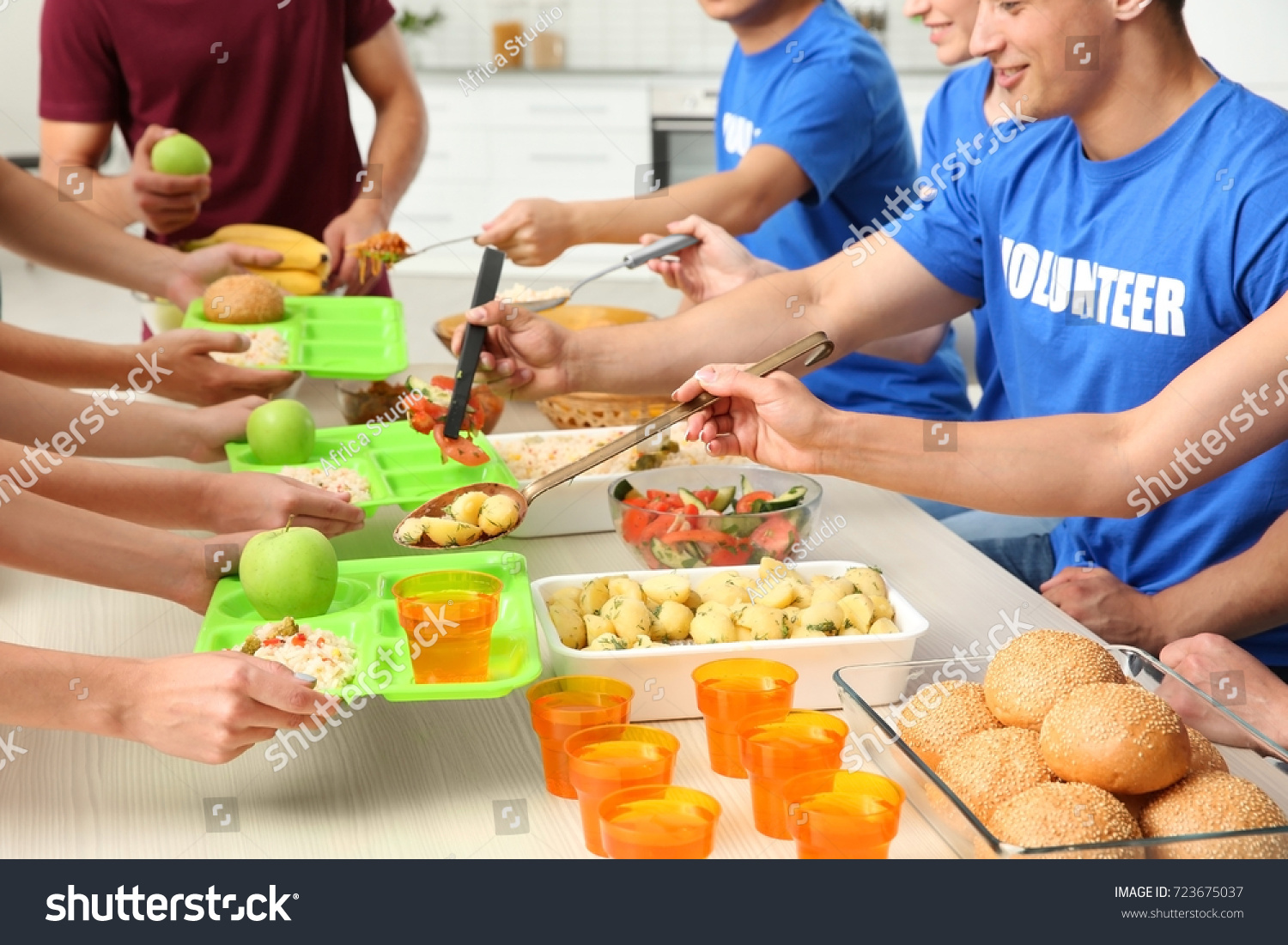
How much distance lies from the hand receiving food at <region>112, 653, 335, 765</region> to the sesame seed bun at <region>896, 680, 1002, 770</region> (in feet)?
1.60

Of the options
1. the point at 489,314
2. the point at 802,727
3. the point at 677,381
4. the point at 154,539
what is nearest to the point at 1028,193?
the point at 677,381

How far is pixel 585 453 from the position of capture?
1757 mm

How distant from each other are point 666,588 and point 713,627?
101 mm

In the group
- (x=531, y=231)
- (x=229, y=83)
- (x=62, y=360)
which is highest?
(x=229, y=83)

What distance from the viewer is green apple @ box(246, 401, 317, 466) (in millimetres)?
1664

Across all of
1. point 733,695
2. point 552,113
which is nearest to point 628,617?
point 733,695

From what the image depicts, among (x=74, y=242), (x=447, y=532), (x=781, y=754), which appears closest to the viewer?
(x=781, y=754)

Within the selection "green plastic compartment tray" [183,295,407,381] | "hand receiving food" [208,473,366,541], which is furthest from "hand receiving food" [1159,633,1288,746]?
"green plastic compartment tray" [183,295,407,381]

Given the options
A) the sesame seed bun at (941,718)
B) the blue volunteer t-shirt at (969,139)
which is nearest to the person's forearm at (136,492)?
the sesame seed bun at (941,718)

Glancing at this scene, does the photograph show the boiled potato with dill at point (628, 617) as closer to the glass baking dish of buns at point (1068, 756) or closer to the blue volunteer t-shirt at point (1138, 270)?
the glass baking dish of buns at point (1068, 756)

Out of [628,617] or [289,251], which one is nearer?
[628,617]

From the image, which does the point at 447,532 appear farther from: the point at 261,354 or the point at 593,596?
the point at 261,354

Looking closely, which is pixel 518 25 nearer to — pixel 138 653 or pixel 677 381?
pixel 677 381

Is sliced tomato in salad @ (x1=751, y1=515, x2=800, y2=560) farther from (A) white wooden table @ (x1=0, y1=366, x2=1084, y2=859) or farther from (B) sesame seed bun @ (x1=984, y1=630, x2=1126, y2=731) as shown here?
(B) sesame seed bun @ (x1=984, y1=630, x2=1126, y2=731)
